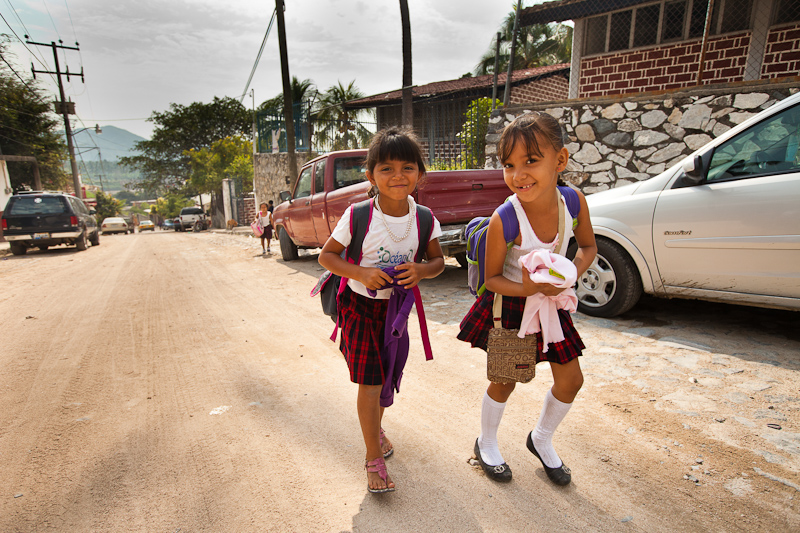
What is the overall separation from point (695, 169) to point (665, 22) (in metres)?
7.25

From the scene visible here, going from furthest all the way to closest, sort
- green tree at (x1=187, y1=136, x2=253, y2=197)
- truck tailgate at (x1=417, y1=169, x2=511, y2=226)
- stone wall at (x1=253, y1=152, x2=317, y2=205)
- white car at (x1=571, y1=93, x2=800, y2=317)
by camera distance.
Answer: green tree at (x1=187, y1=136, x2=253, y2=197), stone wall at (x1=253, y1=152, x2=317, y2=205), truck tailgate at (x1=417, y1=169, x2=511, y2=226), white car at (x1=571, y1=93, x2=800, y2=317)

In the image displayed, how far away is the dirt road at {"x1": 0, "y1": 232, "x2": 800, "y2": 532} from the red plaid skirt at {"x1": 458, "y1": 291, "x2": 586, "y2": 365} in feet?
2.08

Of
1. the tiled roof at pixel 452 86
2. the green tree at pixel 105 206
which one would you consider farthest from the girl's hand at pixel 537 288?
the green tree at pixel 105 206

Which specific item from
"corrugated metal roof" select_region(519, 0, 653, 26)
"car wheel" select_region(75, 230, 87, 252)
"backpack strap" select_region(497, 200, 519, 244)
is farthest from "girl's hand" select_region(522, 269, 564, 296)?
"car wheel" select_region(75, 230, 87, 252)

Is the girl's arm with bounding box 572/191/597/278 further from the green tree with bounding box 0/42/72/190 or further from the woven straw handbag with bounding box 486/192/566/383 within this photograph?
the green tree with bounding box 0/42/72/190

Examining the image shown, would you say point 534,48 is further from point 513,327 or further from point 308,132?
point 513,327

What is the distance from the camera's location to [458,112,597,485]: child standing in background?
69.4 inches

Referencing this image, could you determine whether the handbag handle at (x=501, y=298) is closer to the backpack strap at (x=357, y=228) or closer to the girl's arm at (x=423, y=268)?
the girl's arm at (x=423, y=268)

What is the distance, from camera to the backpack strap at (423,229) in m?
2.03

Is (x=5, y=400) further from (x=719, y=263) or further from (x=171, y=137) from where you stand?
(x=171, y=137)

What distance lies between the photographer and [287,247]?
31.4 ft

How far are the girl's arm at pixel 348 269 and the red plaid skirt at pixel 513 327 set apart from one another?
0.45 m

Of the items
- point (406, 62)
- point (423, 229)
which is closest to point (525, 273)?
point (423, 229)

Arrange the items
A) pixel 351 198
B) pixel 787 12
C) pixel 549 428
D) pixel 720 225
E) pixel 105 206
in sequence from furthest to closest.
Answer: pixel 105 206 < pixel 787 12 < pixel 351 198 < pixel 720 225 < pixel 549 428
